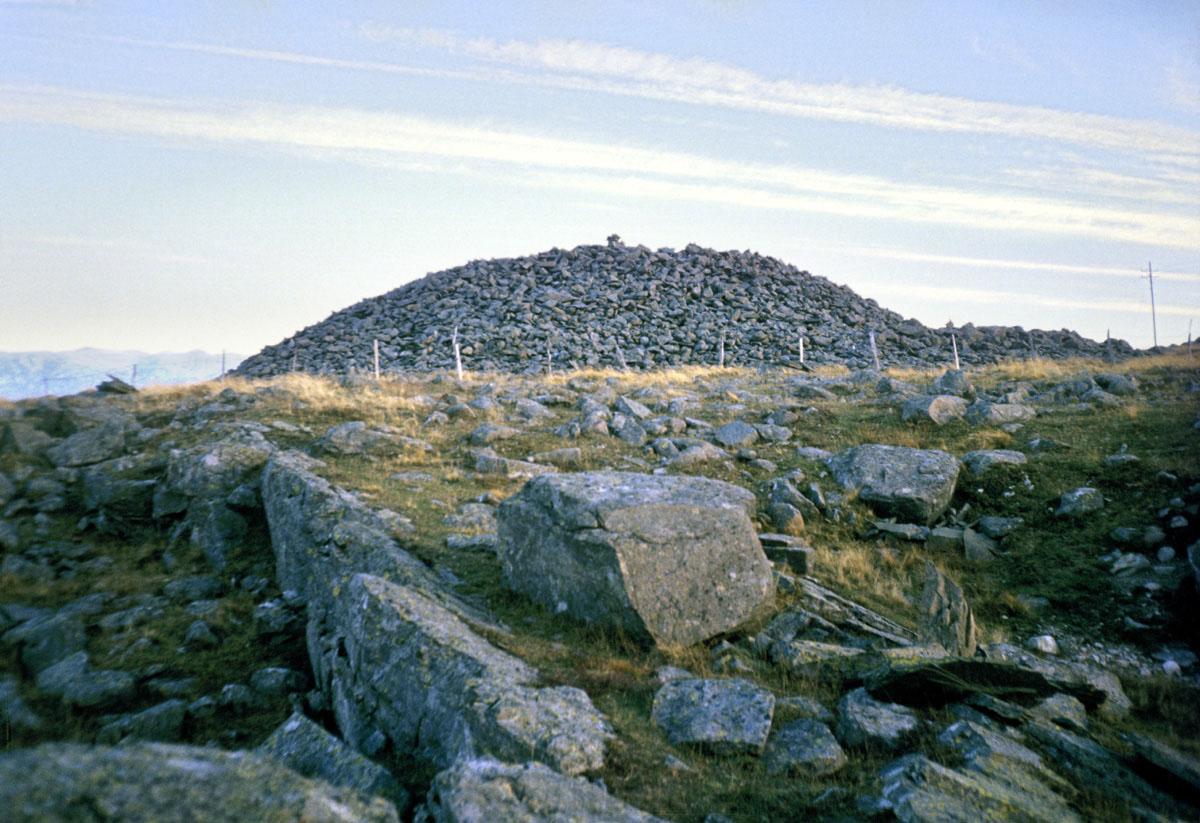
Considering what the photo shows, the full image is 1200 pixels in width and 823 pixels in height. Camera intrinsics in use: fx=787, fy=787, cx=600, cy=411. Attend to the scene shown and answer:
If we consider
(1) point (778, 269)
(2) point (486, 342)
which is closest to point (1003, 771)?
(2) point (486, 342)

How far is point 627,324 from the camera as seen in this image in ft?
167

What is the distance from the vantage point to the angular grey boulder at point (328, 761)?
5457 mm

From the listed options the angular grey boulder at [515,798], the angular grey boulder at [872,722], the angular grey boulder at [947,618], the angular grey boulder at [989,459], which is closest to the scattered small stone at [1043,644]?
the angular grey boulder at [947,618]

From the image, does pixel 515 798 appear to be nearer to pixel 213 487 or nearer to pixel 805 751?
pixel 805 751

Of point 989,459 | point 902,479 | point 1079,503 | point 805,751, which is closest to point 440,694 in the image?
point 805,751

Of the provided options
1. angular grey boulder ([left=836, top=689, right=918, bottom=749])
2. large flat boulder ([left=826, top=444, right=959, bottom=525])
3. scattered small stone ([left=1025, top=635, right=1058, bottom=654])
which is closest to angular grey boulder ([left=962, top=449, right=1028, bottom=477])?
large flat boulder ([left=826, top=444, right=959, bottom=525])

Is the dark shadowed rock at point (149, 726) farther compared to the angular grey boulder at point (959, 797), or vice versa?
the dark shadowed rock at point (149, 726)

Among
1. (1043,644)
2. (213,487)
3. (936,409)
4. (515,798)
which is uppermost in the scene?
(213,487)

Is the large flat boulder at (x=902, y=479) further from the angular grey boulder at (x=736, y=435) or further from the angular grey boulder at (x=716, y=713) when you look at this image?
the angular grey boulder at (x=716, y=713)

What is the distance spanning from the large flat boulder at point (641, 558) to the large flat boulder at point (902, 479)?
19.3 ft

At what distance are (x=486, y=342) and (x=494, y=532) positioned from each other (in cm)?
3686

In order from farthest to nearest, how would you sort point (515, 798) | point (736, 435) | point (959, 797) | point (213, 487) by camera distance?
point (736, 435)
point (213, 487)
point (959, 797)
point (515, 798)

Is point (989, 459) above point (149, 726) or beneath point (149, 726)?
above

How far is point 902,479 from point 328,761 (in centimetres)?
1151
